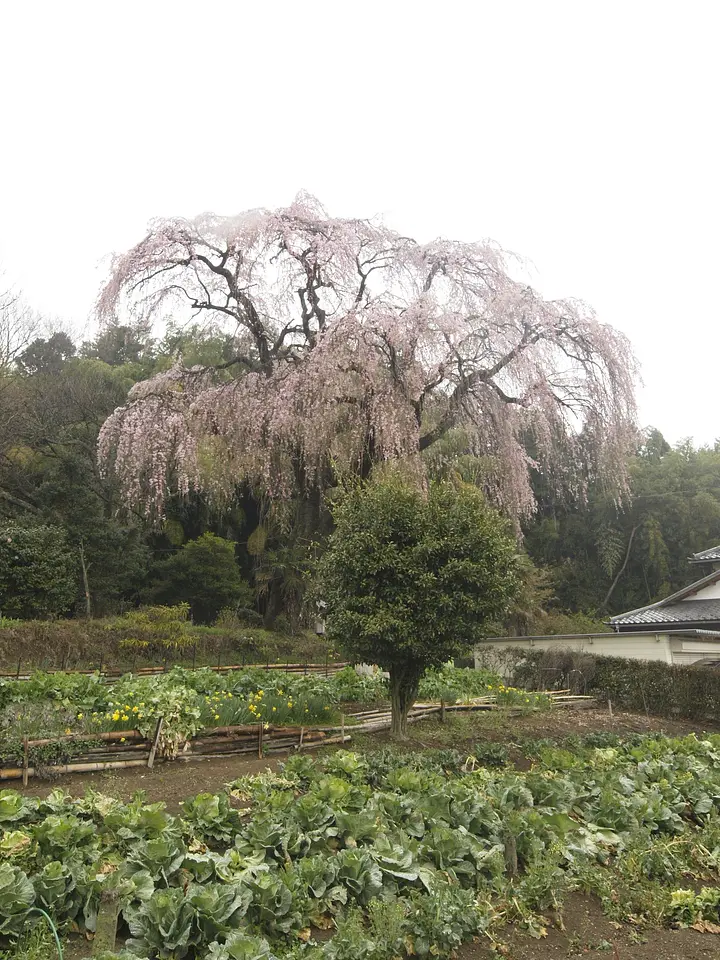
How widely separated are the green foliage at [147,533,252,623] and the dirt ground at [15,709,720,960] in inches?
355

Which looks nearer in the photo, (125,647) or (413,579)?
(413,579)

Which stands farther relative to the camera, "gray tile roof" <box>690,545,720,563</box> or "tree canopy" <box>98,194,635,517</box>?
"gray tile roof" <box>690,545,720,563</box>

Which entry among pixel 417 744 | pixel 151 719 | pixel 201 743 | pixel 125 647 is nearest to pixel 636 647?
pixel 417 744

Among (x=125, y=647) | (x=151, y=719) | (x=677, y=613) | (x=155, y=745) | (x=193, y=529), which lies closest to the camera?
(x=155, y=745)

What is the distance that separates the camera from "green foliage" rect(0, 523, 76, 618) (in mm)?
16109

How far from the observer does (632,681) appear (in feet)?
48.6

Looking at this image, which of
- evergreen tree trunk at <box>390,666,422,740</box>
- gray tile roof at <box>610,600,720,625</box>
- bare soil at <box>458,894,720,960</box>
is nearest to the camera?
bare soil at <box>458,894,720,960</box>

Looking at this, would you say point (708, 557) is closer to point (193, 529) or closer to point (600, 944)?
point (193, 529)

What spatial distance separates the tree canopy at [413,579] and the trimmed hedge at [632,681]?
699cm

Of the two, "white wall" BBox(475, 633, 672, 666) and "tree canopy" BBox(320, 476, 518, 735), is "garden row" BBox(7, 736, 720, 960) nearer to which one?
"tree canopy" BBox(320, 476, 518, 735)

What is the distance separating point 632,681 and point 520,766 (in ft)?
25.2

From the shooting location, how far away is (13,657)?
42.4ft

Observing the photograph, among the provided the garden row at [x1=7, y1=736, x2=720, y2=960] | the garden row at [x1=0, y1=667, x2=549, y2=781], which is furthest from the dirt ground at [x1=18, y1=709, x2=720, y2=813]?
the garden row at [x1=7, y1=736, x2=720, y2=960]

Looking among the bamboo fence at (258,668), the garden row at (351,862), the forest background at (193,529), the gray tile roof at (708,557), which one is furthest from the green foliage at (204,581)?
the gray tile roof at (708,557)
